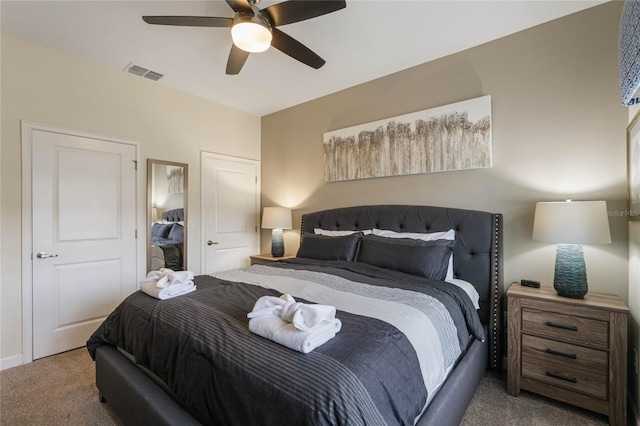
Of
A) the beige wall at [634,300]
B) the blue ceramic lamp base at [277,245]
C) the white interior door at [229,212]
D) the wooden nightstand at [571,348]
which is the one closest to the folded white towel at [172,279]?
the blue ceramic lamp base at [277,245]

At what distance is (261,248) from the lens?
4504 mm

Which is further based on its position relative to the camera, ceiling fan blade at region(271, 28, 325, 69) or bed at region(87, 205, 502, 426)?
ceiling fan blade at region(271, 28, 325, 69)

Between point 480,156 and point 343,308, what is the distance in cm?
191

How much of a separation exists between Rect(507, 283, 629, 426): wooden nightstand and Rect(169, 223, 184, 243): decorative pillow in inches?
136

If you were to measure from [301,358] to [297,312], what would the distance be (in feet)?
0.61

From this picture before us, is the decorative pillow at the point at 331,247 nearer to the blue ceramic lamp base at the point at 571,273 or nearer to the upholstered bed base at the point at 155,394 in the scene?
the upholstered bed base at the point at 155,394

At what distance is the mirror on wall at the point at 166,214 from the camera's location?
3.35m

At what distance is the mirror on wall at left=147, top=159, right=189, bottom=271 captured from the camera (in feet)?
11.0

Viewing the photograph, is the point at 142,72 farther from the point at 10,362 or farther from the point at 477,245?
the point at 477,245

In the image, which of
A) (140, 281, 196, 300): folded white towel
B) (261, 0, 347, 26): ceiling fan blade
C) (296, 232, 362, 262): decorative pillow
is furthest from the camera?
(296, 232, 362, 262): decorative pillow

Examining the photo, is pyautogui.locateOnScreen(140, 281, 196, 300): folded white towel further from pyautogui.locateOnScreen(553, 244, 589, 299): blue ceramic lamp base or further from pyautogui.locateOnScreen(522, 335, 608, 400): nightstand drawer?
pyautogui.locateOnScreen(553, 244, 589, 299): blue ceramic lamp base

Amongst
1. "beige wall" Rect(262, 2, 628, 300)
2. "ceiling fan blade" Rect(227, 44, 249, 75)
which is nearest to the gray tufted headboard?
"beige wall" Rect(262, 2, 628, 300)

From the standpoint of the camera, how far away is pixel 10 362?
2.48 m

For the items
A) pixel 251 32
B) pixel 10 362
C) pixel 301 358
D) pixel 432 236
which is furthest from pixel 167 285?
pixel 432 236
